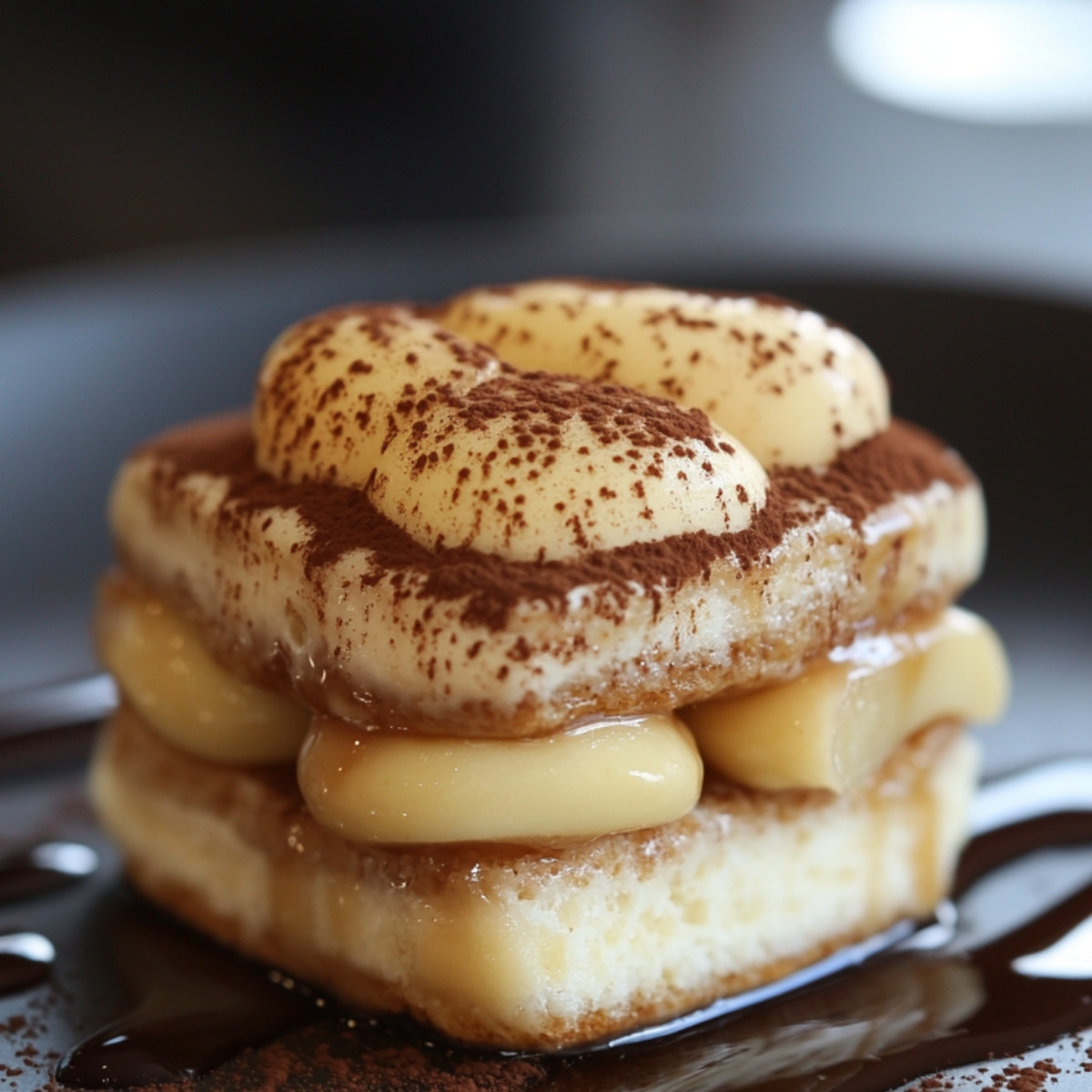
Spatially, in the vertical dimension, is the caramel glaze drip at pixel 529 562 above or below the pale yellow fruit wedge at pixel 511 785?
above

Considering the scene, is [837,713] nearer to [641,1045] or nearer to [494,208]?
[641,1045]

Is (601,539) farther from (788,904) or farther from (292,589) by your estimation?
(788,904)

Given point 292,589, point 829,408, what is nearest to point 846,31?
point 829,408

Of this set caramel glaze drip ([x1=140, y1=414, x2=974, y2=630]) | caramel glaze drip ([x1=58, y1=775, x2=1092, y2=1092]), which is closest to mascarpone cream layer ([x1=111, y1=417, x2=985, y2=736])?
caramel glaze drip ([x1=140, y1=414, x2=974, y2=630])

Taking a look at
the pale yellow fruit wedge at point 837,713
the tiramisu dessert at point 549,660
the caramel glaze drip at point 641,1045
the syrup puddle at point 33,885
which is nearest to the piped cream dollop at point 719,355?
the tiramisu dessert at point 549,660

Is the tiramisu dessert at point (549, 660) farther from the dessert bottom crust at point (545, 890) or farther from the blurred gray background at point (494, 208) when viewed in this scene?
the blurred gray background at point (494, 208)

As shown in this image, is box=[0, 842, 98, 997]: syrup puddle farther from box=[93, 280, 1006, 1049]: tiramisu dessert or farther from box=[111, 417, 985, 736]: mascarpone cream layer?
box=[111, 417, 985, 736]: mascarpone cream layer
